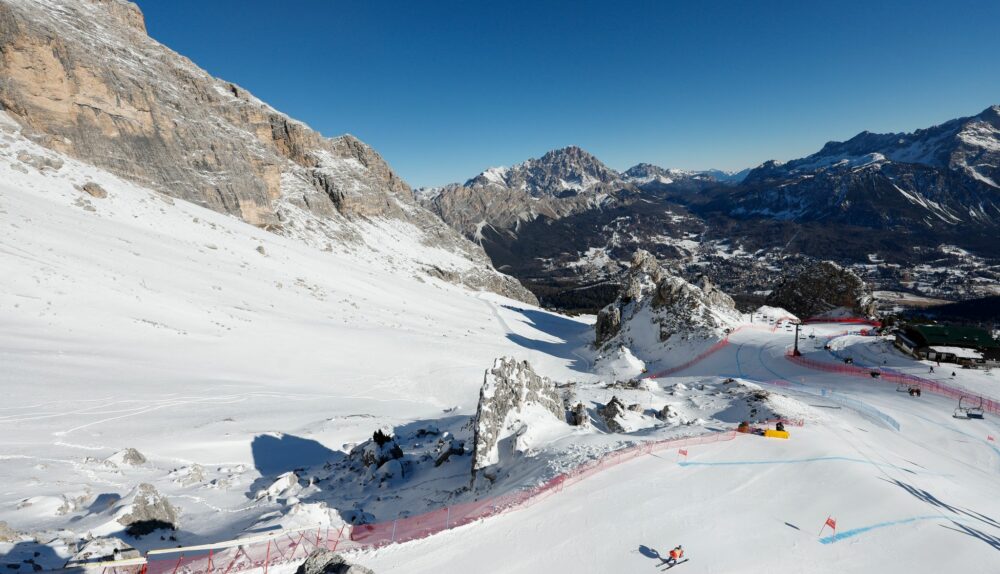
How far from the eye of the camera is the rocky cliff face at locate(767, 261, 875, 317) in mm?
51750

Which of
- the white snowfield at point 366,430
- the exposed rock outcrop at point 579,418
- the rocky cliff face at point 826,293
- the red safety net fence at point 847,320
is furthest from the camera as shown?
the rocky cliff face at point 826,293

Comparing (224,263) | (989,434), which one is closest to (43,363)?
(224,263)

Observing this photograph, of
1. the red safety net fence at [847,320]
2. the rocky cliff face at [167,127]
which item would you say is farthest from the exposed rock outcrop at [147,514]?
the rocky cliff face at [167,127]

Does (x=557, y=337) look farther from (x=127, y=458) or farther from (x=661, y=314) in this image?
(x=127, y=458)

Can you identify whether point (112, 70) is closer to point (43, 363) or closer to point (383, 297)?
point (383, 297)

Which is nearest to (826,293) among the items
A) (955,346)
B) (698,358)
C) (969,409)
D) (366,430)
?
(698,358)

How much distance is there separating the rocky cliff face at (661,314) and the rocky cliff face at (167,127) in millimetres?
56558

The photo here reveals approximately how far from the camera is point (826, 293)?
181 feet

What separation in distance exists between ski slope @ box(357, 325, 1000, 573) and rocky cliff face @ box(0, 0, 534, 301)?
7857cm

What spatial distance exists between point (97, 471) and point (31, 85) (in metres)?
73.5

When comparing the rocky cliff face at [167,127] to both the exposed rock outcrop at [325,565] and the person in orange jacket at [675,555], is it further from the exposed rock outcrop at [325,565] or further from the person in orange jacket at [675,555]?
the person in orange jacket at [675,555]

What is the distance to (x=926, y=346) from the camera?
91.2ft

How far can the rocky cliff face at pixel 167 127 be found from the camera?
57281 millimetres

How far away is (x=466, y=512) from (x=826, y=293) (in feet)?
205
